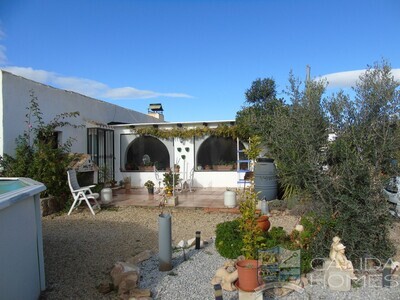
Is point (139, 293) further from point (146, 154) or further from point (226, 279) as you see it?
point (146, 154)

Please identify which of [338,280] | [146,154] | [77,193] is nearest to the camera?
[338,280]

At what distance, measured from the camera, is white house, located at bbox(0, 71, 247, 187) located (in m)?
10.9

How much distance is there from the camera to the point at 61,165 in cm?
812

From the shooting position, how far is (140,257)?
462cm

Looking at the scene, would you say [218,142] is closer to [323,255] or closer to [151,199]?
[151,199]

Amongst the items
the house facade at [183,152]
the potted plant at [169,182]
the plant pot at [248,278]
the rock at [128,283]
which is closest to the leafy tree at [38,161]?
the potted plant at [169,182]

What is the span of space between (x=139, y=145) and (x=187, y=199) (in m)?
4.05

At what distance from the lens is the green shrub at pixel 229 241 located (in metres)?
4.23

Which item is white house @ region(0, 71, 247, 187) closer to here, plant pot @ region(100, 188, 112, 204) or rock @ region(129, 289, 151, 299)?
plant pot @ region(100, 188, 112, 204)

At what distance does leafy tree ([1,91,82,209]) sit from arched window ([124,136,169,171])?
3.84 meters

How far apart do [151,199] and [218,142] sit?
3.58 m

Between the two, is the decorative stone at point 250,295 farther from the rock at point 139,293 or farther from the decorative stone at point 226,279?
the rock at point 139,293

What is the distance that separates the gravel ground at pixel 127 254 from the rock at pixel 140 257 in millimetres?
90

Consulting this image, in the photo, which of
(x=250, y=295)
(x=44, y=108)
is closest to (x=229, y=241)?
(x=250, y=295)
